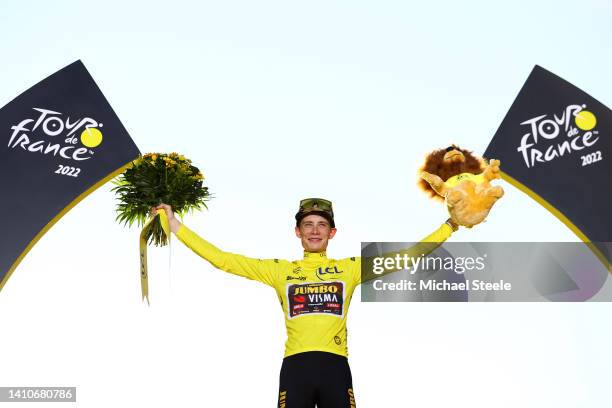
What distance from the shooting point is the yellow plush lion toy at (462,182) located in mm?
6773

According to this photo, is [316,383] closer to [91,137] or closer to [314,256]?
[314,256]

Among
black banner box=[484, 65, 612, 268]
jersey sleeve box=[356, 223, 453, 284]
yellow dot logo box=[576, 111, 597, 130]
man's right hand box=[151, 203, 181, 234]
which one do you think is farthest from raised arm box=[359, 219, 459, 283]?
yellow dot logo box=[576, 111, 597, 130]

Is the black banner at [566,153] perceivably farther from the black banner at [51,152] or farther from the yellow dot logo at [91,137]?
the yellow dot logo at [91,137]

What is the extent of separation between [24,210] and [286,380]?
13.6ft

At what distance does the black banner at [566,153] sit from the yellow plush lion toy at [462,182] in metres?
1.70

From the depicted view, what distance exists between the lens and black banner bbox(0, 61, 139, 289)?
8820 millimetres

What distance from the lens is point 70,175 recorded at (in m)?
8.91

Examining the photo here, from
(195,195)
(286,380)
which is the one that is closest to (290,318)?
(286,380)

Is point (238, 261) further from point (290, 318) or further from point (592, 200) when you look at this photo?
point (592, 200)

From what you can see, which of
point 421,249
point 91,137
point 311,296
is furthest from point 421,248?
point 91,137

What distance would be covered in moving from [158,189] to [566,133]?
15.1ft

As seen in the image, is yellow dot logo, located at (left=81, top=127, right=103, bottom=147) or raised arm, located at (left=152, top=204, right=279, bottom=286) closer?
raised arm, located at (left=152, top=204, right=279, bottom=286)

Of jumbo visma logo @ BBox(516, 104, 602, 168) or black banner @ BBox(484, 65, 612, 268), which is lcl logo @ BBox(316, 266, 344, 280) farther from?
jumbo visma logo @ BBox(516, 104, 602, 168)

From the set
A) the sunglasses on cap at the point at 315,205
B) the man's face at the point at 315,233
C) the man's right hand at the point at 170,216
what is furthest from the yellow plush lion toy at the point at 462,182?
the man's right hand at the point at 170,216
